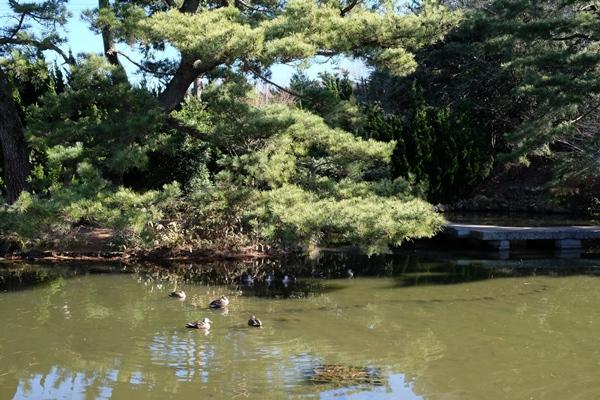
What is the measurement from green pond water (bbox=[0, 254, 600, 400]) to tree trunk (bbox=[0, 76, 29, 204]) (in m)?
1.87

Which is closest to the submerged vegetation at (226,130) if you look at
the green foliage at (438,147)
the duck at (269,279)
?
the duck at (269,279)

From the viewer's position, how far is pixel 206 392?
471 cm

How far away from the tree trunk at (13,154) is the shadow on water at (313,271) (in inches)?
59.0

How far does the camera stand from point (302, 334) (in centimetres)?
625

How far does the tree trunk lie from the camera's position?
10.7 m

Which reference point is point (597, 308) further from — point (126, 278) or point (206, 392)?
point (126, 278)

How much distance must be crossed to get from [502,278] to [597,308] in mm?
1819

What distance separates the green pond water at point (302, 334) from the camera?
16.0 ft

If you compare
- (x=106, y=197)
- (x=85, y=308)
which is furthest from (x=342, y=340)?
(x=106, y=197)

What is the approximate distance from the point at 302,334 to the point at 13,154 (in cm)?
669

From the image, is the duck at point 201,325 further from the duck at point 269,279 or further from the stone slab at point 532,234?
the stone slab at point 532,234

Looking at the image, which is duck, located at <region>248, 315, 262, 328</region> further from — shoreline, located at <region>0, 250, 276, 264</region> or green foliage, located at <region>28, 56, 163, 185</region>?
shoreline, located at <region>0, 250, 276, 264</region>

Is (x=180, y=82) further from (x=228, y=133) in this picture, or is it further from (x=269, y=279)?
(x=269, y=279)

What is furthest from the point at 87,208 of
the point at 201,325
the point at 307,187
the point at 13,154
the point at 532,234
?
the point at 532,234
